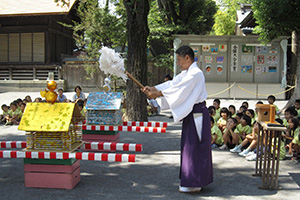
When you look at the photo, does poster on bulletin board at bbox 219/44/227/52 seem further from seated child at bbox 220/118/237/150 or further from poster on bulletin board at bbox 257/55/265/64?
seated child at bbox 220/118/237/150

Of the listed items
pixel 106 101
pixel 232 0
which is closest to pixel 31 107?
pixel 106 101

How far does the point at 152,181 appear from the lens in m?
4.76

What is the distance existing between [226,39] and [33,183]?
13.8m

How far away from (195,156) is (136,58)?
5177mm

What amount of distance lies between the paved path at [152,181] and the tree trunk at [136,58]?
2.44m

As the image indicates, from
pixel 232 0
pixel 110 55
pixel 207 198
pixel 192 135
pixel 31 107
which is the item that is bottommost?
pixel 207 198

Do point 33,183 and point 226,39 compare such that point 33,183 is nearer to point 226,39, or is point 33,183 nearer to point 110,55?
point 110,55

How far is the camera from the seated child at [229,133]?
6.60 meters

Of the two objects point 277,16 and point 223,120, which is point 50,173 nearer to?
point 223,120

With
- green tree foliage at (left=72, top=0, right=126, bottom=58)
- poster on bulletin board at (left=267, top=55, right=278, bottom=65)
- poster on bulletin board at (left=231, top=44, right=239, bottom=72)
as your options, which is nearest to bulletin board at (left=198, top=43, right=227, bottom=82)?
poster on bulletin board at (left=231, top=44, right=239, bottom=72)

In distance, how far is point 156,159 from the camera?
598 centimetres

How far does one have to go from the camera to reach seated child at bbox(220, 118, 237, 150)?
6.60m

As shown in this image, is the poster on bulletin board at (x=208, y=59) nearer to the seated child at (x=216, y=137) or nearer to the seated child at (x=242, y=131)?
the seated child at (x=216, y=137)

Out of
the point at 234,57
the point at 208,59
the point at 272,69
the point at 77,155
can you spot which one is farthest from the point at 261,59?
the point at 77,155
